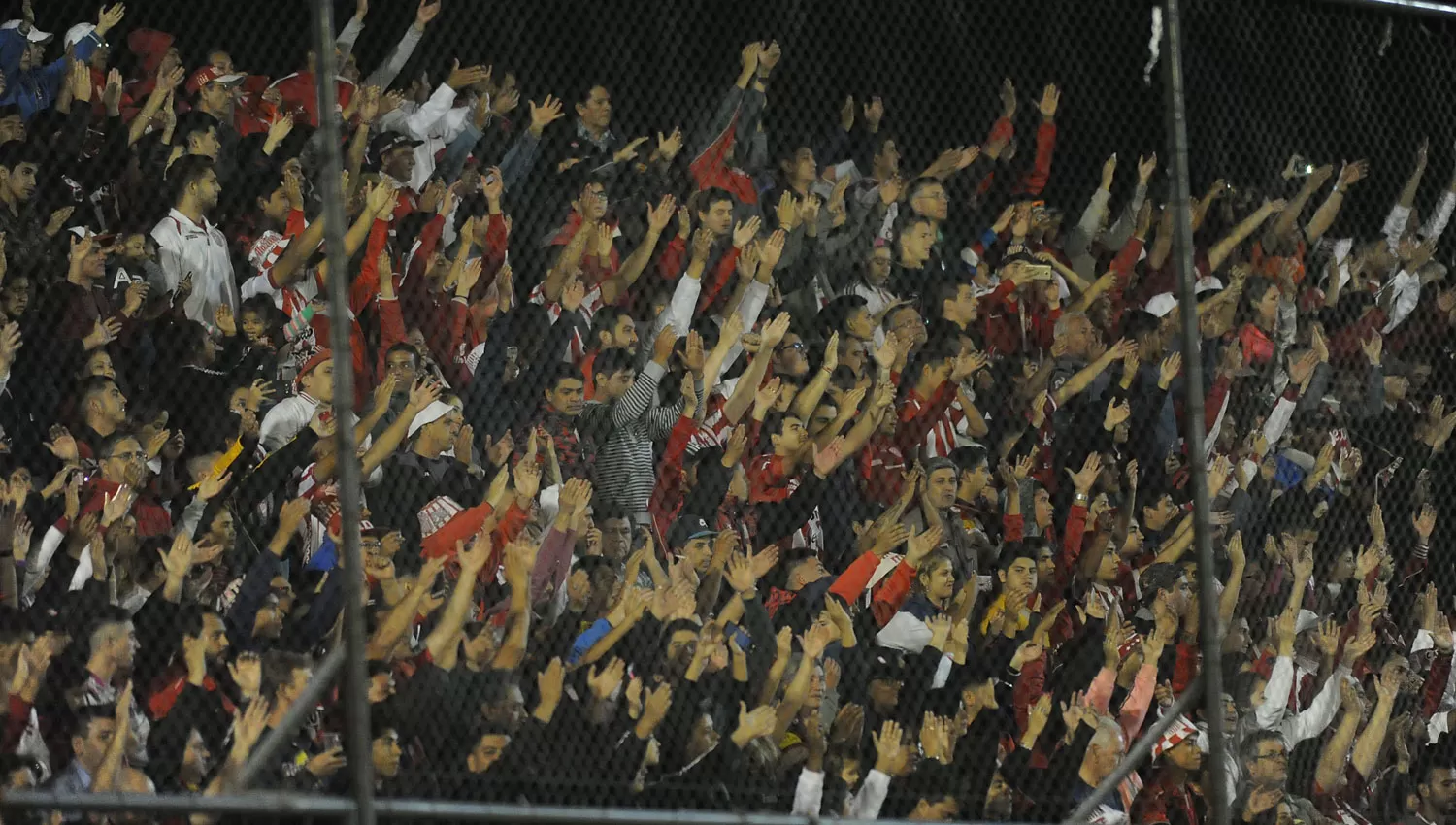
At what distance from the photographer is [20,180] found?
445 centimetres

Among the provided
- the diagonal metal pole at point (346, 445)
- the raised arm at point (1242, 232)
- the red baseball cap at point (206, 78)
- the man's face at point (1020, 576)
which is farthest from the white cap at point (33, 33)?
the raised arm at point (1242, 232)

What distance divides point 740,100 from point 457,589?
1479 millimetres

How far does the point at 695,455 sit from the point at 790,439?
0.95 ft

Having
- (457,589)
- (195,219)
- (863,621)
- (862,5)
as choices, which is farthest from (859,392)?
(195,219)

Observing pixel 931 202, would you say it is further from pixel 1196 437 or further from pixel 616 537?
pixel 1196 437

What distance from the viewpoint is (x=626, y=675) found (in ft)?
14.2

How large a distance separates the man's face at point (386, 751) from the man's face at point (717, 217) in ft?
5.11

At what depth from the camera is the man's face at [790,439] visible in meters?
5.00

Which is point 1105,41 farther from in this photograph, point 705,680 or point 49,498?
point 49,498

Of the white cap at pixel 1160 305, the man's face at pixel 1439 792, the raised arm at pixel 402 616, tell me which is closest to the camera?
the raised arm at pixel 402 616

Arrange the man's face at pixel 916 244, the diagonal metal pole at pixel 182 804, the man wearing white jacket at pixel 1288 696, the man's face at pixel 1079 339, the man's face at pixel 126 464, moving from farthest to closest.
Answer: the man's face at pixel 1079 339 < the man's face at pixel 916 244 < the man wearing white jacket at pixel 1288 696 < the man's face at pixel 126 464 < the diagonal metal pole at pixel 182 804

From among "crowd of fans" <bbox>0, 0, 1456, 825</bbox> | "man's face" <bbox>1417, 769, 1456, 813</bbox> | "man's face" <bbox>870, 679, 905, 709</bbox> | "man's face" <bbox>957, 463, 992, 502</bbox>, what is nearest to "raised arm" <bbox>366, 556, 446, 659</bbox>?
"crowd of fans" <bbox>0, 0, 1456, 825</bbox>

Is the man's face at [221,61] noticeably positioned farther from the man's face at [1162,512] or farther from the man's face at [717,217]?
the man's face at [1162,512]

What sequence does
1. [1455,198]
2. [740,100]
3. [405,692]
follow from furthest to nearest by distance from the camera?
[1455,198]
[740,100]
[405,692]
